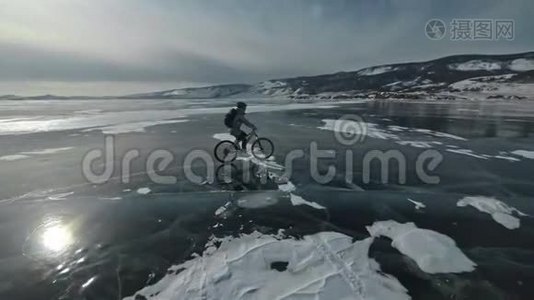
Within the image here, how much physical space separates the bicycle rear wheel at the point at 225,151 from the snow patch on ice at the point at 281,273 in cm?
624

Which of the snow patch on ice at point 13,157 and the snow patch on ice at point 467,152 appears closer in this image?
the snow patch on ice at point 13,157

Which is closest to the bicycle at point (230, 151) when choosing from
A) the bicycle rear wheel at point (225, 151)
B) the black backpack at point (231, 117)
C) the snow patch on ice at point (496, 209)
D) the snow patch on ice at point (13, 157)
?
the bicycle rear wheel at point (225, 151)

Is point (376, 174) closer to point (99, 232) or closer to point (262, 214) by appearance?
point (262, 214)

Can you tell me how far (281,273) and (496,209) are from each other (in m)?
5.14

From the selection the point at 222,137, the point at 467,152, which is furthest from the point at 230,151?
the point at 467,152

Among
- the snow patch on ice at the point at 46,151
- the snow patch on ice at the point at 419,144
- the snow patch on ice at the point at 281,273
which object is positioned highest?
the snow patch on ice at the point at 419,144

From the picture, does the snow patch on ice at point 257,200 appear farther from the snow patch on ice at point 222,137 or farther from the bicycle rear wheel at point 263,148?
the snow patch on ice at point 222,137

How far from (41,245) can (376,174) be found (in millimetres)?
8192

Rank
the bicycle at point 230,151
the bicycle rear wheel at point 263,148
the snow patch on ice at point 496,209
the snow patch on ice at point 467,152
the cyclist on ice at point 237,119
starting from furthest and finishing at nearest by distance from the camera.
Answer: the snow patch on ice at point 467,152, the bicycle rear wheel at point 263,148, the bicycle at point 230,151, the cyclist on ice at point 237,119, the snow patch on ice at point 496,209

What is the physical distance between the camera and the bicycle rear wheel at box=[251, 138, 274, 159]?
40.5 ft

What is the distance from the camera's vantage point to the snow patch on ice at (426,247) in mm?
4883

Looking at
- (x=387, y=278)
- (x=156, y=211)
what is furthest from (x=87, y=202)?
(x=387, y=278)

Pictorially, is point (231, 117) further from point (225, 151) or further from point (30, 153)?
point (30, 153)

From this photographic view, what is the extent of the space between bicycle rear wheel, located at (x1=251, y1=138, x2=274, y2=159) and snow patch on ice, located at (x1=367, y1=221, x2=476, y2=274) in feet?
21.4
